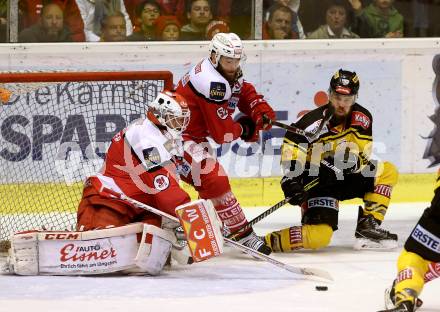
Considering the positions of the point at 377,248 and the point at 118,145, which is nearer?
the point at 118,145

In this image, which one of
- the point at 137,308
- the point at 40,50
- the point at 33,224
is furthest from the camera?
the point at 40,50

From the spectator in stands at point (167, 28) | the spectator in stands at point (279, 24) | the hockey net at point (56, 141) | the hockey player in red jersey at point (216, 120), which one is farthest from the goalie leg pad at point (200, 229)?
the spectator in stands at point (279, 24)

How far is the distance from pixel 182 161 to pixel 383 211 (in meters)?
1.13

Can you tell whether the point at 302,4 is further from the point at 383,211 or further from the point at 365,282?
the point at 365,282

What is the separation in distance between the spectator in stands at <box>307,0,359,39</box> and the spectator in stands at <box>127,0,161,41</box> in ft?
3.32

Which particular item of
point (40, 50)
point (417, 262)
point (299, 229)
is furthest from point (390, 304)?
point (40, 50)

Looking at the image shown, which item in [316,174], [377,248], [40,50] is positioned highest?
[40,50]

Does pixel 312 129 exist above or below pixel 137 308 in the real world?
above

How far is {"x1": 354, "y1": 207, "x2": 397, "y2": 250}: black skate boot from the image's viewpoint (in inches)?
247

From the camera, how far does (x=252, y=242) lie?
6016 millimetres

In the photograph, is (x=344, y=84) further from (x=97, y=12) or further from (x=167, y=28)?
(x=97, y=12)

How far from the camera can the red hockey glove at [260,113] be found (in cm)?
624

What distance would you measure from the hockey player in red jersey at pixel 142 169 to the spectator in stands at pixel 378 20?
106 inches

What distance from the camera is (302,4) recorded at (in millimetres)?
7824
